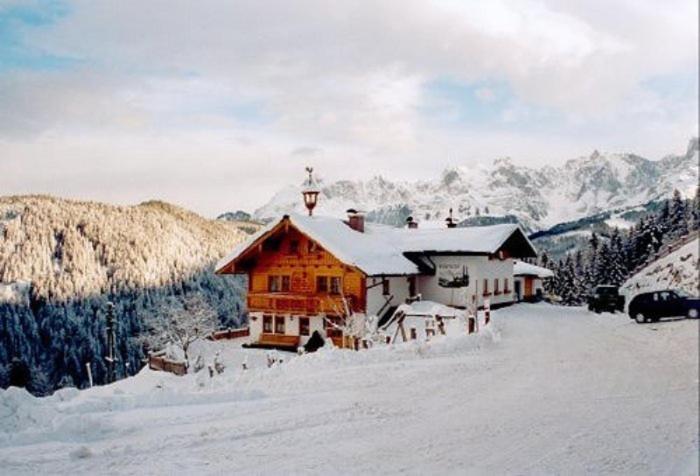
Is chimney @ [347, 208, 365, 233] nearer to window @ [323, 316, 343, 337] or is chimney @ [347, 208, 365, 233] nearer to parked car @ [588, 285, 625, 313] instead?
window @ [323, 316, 343, 337]

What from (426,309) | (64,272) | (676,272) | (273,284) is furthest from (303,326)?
(676,272)

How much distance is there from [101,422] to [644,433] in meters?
5.59

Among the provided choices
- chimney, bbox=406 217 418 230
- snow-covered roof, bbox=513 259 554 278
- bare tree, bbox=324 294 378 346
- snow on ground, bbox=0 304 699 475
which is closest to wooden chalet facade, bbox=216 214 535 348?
bare tree, bbox=324 294 378 346

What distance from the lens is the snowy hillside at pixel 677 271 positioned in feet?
5.05

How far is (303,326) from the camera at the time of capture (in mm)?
→ 24906

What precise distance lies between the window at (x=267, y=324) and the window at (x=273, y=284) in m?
1.07

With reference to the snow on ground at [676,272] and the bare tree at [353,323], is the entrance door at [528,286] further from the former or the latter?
the snow on ground at [676,272]

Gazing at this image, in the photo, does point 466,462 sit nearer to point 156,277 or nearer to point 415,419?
point 415,419

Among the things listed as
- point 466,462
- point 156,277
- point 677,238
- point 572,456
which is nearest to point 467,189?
point 466,462

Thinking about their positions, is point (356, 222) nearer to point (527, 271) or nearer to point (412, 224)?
point (412, 224)

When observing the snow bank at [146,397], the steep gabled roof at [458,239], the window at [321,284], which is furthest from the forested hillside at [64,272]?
the steep gabled roof at [458,239]

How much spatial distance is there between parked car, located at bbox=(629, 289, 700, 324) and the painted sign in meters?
23.8

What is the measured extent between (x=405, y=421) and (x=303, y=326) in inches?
716

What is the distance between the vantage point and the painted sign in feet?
87.2
